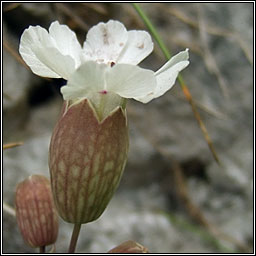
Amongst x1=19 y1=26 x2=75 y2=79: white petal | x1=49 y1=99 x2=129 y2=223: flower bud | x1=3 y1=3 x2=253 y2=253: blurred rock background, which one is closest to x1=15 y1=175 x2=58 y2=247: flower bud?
x1=49 y1=99 x2=129 y2=223: flower bud

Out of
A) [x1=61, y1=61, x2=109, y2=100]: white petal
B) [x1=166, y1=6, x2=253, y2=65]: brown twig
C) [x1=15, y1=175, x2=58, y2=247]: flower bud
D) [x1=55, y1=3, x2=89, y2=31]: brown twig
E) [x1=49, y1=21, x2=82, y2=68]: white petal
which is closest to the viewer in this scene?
[x1=61, y1=61, x2=109, y2=100]: white petal

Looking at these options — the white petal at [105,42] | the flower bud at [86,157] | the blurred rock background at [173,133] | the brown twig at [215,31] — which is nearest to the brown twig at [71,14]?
the blurred rock background at [173,133]

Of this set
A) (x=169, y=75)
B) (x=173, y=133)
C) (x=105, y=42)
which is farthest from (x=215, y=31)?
(x=169, y=75)

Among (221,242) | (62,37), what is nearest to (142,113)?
(221,242)

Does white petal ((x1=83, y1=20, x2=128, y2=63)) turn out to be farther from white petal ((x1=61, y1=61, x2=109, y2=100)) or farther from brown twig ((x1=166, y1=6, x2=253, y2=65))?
brown twig ((x1=166, y1=6, x2=253, y2=65))

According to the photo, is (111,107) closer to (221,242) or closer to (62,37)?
(62,37)

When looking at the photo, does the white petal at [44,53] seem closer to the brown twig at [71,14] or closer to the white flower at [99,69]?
the white flower at [99,69]

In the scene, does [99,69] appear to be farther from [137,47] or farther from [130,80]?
[137,47]
